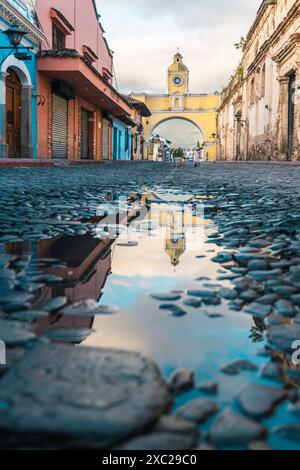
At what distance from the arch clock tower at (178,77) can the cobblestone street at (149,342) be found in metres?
54.8

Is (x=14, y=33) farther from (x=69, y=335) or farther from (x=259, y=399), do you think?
(x=259, y=399)

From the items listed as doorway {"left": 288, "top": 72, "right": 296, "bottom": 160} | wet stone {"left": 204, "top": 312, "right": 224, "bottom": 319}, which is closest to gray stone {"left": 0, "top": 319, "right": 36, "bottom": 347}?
wet stone {"left": 204, "top": 312, "right": 224, "bottom": 319}

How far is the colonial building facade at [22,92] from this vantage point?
43.1ft

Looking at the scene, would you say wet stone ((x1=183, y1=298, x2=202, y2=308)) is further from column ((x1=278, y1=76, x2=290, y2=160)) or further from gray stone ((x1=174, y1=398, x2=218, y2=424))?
column ((x1=278, y1=76, x2=290, y2=160))

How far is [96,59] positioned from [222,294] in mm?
24397

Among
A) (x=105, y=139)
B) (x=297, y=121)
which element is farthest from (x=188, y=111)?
(x=297, y=121)

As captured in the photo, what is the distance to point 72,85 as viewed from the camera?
58.9 ft

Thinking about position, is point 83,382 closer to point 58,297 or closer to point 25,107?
point 58,297

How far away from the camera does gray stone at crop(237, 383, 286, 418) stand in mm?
841

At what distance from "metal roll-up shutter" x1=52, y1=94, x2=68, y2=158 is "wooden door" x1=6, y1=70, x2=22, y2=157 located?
246cm

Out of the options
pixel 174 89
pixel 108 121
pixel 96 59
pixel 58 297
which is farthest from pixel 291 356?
pixel 174 89

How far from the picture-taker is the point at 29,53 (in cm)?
1448

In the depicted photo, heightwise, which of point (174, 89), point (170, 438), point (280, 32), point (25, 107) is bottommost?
point (170, 438)

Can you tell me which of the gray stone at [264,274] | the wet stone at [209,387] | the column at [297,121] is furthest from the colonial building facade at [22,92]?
the wet stone at [209,387]
